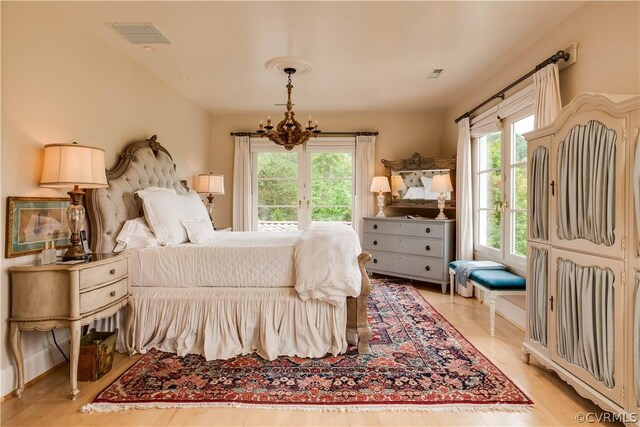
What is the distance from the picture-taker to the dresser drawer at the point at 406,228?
4668 millimetres

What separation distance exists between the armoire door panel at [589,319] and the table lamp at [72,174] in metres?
3.01

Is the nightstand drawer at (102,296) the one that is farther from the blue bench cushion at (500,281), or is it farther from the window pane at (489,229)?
the window pane at (489,229)

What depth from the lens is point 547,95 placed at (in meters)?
2.72

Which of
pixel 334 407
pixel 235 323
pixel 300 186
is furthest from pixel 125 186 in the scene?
pixel 300 186

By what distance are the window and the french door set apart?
2025 millimetres

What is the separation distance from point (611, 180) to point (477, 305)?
8.46ft

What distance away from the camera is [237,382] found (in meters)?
2.23

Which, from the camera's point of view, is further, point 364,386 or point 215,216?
point 215,216

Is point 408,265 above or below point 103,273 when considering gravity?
below

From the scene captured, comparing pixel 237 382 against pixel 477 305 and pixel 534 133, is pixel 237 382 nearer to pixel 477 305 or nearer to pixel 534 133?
pixel 534 133

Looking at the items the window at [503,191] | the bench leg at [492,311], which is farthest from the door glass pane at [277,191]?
the bench leg at [492,311]

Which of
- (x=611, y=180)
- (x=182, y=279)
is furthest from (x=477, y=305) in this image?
(x=182, y=279)

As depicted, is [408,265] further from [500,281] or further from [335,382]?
[335,382]

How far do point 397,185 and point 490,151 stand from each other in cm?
151
